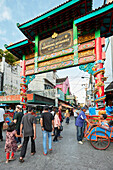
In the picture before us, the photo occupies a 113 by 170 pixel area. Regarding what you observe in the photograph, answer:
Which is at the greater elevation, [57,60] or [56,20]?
[56,20]

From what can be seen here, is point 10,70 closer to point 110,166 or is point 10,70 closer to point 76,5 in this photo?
point 76,5

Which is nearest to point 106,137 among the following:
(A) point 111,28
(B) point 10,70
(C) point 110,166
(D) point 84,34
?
(C) point 110,166

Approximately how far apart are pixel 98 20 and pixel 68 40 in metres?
2.31

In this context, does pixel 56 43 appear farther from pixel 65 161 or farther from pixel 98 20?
pixel 65 161

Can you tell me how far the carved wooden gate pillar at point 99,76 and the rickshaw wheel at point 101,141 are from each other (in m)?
1.89

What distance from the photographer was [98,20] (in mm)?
7234

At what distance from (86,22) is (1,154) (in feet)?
27.2

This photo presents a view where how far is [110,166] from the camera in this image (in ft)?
10.3

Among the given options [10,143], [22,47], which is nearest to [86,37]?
[22,47]

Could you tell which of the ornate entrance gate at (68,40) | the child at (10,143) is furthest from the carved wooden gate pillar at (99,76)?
the child at (10,143)

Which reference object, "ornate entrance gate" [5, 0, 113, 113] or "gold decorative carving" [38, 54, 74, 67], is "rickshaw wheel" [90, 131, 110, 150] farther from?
"gold decorative carving" [38, 54, 74, 67]

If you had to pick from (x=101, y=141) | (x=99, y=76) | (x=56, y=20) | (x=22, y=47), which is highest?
(x=56, y=20)

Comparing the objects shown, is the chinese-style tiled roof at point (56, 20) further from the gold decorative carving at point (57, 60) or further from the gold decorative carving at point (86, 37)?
the gold decorative carving at point (57, 60)

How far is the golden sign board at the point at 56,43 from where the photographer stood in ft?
28.1
